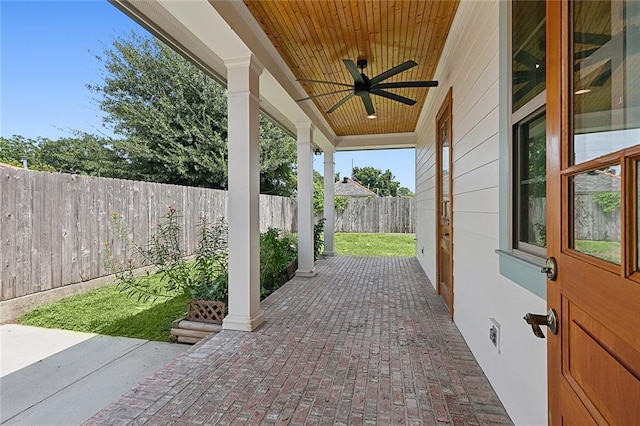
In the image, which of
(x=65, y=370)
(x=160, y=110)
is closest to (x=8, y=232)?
(x=65, y=370)

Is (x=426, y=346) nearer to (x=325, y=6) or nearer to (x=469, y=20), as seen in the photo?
(x=469, y=20)

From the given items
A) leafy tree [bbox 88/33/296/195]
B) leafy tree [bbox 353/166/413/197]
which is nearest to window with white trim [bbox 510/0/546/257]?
leafy tree [bbox 88/33/296/195]

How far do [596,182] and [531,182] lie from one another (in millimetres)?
946

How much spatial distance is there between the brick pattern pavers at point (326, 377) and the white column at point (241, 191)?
9.5 inches

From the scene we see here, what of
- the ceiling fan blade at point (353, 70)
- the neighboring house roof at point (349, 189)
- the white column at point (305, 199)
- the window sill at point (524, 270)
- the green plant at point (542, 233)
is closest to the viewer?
the window sill at point (524, 270)

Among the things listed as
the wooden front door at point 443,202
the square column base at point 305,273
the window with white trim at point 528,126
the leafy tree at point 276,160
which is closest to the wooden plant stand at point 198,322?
the square column base at point 305,273

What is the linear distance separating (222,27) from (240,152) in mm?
1031

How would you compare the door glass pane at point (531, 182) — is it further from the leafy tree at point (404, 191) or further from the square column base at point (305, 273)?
the leafy tree at point (404, 191)

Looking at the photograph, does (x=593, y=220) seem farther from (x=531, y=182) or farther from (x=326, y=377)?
(x=326, y=377)

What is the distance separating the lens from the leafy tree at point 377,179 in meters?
44.9

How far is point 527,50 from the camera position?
1.70 metres

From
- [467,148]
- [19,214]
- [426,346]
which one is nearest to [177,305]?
[19,214]

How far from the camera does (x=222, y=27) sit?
8.03 feet

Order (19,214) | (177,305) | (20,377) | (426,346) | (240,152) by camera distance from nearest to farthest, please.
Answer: (20,377) → (426,346) → (240,152) → (19,214) → (177,305)
